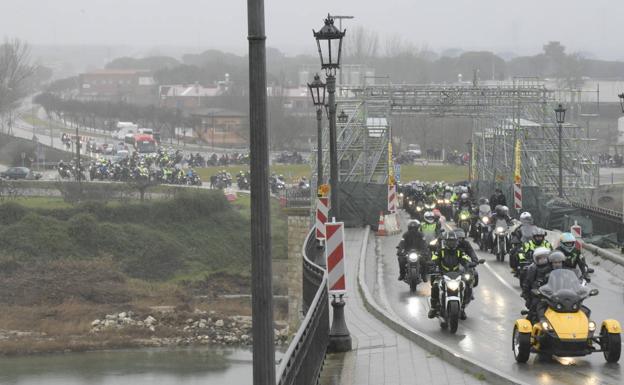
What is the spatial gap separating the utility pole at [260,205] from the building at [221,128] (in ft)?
474

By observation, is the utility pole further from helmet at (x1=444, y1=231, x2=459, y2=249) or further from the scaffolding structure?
the scaffolding structure

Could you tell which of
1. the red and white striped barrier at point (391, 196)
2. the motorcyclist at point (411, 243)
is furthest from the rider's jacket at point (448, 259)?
the red and white striped barrier at point (391, 196)

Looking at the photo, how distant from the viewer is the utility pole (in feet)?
27.6

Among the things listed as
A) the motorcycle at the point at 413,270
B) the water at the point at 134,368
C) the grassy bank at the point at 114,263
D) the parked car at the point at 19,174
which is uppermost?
the motorcycle at the point at 413,270

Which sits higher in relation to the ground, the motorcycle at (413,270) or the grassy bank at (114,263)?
the motorcycle at (413,270)

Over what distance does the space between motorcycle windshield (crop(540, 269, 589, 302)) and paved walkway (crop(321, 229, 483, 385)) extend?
5.09ft

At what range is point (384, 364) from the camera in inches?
672

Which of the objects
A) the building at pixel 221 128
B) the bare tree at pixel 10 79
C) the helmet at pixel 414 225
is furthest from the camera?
the bare tree at pixel 10 79

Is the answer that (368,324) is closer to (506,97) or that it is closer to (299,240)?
(299,240)

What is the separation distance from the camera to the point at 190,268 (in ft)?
270

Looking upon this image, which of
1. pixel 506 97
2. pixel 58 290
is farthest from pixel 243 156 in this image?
pixel 506 97

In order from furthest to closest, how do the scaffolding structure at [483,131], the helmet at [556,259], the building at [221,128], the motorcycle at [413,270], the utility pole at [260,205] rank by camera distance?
the building at [221,128], the scaffolding structure at [483,131], the motorcycle at [413,270], the helmet at [556,259], the utility pole at [260,205]

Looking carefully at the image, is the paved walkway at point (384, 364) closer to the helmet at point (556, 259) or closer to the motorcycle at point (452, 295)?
the motorcycle at point (452, 295)

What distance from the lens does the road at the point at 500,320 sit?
15.9 metres
